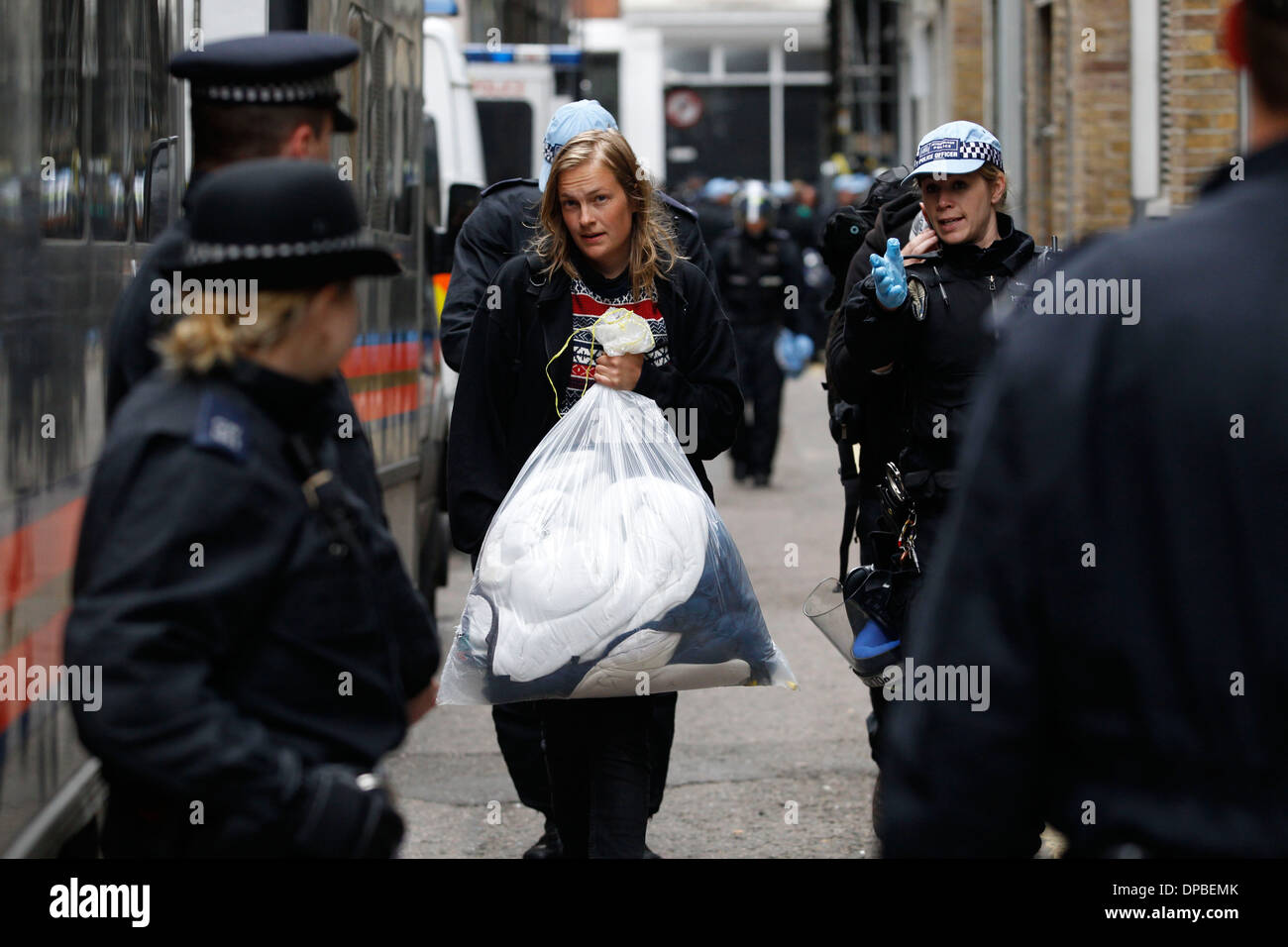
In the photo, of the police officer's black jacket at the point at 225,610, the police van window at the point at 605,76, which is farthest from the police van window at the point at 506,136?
the police van window at the point at 605,76

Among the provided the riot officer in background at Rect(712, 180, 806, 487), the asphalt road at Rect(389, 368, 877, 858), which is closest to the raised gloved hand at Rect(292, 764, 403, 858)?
the asphalt road at Rect(389, 368, 877, 858)

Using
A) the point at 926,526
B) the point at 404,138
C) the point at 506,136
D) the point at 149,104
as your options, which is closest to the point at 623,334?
the point at 926,526

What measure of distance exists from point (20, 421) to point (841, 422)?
107 inches

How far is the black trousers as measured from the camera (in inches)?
197

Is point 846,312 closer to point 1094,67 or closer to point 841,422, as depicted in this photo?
point 841,422

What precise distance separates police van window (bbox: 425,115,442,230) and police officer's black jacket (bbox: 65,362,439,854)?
6610mm

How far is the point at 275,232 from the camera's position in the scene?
2.34 meters

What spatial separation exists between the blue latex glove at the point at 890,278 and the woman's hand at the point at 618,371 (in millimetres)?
581

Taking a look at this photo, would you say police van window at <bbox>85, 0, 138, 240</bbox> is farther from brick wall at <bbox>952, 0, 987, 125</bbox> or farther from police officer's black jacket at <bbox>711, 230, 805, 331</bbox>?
brick wall at <bbox>952, 0, 987, 125</bbox>

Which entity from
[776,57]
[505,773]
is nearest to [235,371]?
[505,773]

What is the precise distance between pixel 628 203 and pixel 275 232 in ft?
7.18

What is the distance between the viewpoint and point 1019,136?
16.1m

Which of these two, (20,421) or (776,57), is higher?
(776,57)
